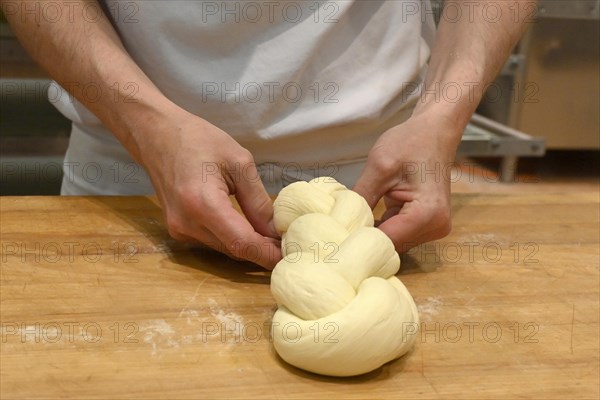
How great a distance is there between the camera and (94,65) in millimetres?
1247

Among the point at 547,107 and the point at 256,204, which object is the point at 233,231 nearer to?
the point at 256,204

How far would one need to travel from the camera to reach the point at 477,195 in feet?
5.15

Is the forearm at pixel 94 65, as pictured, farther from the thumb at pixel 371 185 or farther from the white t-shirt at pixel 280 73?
the thumb at pixel 371 185

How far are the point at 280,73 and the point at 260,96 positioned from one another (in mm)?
59

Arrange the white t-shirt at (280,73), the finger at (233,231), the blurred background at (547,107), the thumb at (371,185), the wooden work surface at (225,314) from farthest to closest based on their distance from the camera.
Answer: the blurred background at (547,107) < the white t-shirt at (280,73) < the thumb at (371,185) < the finger at (233,231) < the wooden work surface at (225,314)

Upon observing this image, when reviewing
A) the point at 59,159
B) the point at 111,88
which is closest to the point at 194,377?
the point at 111,88

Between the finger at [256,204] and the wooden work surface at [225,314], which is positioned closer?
the wooden work surface at [225,314]

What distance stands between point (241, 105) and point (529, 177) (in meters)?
3.31

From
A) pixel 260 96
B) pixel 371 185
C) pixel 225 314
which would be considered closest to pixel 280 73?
pixel 260 96

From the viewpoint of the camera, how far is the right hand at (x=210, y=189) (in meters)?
1.08

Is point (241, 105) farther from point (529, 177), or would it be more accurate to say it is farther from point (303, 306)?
point (529, 177)

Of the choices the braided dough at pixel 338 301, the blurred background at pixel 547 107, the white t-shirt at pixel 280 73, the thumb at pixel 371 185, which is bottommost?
the blurred background at pixel 547 107

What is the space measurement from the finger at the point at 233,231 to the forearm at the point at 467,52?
1.41ft

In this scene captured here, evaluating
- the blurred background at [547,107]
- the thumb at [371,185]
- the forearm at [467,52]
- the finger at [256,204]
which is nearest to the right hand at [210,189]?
the finger at [256,204]
